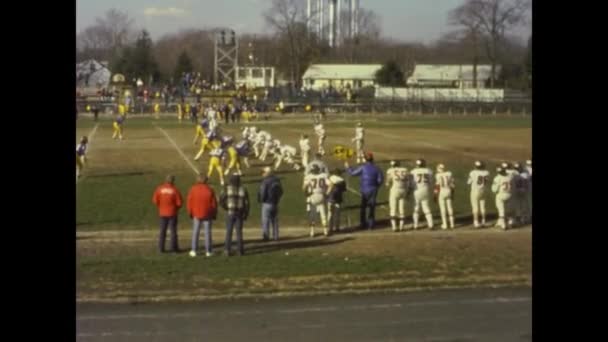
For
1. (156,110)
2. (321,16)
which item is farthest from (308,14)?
(156,110)

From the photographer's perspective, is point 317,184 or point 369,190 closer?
point 317,184

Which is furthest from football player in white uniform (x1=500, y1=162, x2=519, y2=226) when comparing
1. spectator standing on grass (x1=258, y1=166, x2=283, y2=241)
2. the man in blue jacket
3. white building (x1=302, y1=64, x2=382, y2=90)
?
white building (x1=302, y1=64, x2=382, y2=90)

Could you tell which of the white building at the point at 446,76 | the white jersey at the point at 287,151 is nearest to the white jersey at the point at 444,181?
the white jersey at the point at 287,151

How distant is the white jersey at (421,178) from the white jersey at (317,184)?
1.69m

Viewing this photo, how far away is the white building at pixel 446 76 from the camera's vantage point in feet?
173

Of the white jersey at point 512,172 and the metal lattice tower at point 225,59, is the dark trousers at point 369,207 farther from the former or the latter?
the metal lattice tower at point 225,59

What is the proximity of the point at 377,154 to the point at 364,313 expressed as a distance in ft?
68.7

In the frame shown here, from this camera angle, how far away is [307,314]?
9531 millimetres

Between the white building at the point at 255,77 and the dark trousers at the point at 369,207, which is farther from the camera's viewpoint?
the white building at the point at 255,77

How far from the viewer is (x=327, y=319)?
30.5 ft

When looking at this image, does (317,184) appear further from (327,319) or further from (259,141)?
(259,141)

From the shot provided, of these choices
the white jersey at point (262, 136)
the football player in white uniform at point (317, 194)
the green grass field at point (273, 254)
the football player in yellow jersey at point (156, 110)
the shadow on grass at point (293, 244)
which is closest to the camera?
the green grass field at point (273, 254)

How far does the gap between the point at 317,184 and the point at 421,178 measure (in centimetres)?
195
